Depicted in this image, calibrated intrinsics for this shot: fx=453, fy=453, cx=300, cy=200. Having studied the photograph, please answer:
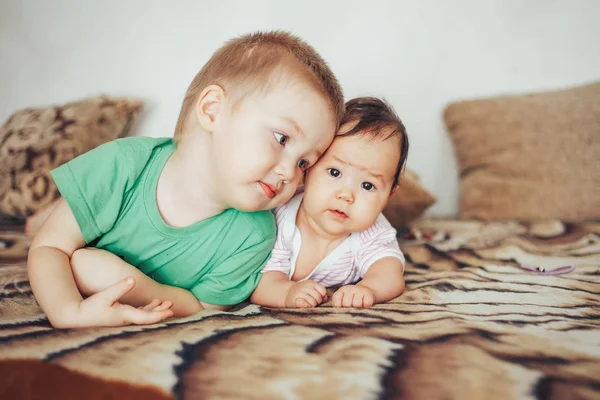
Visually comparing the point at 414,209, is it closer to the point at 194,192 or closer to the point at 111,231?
the point at 194,192

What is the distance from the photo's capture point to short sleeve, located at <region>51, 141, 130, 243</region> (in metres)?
0.83

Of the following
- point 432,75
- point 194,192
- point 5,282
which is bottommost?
point 5,282

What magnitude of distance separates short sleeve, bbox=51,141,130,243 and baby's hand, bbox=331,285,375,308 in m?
0.45

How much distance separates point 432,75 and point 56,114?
4.76 ft

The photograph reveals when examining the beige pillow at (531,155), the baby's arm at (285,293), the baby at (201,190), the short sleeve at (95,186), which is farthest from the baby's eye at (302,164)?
the beige pillow at (531,155)

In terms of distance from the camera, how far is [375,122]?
960 mm

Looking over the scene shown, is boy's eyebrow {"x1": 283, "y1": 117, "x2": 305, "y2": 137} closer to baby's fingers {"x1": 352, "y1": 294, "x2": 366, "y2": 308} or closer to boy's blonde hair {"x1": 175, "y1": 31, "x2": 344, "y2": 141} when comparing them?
boy's blonde hair {"x1": 175, "y1": 31, "x2": 344, "y2": 141}

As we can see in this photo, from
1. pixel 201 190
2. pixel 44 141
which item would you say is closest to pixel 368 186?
pixel 201 190

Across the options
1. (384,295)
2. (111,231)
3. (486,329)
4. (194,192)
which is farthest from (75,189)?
(486,329)

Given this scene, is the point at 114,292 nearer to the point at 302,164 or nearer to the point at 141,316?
the point at 141,316

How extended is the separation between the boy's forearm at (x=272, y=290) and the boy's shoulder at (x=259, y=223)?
9 cm

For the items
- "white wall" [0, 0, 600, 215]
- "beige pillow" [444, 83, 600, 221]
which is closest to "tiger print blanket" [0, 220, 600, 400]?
"beige pillow" [444, 83, 600, 221]

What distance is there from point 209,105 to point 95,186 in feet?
0.86

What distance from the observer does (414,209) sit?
1418 millimetres
